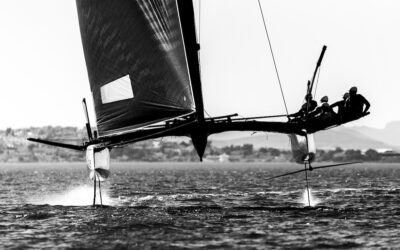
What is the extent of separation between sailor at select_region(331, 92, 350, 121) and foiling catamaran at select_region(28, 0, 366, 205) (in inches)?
11.6

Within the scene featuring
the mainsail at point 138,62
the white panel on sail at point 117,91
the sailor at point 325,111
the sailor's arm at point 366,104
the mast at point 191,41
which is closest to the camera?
the mast at point 191,41

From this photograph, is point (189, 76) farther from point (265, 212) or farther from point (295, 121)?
point (265, 212)

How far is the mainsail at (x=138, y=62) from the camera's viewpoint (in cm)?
2167

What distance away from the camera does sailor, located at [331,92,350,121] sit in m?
24.3

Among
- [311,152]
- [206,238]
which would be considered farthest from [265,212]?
[206,238]

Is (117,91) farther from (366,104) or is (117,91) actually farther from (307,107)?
(366,104)

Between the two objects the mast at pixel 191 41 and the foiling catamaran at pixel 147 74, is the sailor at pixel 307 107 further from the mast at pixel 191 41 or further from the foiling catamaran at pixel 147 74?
the mast at pixel 191 41

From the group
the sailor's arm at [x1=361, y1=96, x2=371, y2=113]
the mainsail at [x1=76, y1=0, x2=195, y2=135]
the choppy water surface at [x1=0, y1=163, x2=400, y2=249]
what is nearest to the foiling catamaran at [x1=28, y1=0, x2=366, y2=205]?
the mainsail at [x1=76, y1=0, x2=195, y2=135]

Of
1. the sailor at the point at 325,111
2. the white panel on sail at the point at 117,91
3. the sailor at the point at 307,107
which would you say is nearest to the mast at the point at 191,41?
the white panel on sail at the point at 117,91

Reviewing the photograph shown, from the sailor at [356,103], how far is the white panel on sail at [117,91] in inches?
288

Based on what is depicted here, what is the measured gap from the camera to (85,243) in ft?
61.6

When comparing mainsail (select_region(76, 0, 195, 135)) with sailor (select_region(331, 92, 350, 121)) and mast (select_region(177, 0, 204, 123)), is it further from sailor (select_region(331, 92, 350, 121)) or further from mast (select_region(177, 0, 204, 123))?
sailor (select_region(331, 92, 350, 121))

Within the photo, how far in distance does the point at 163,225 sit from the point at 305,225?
4.37 metres

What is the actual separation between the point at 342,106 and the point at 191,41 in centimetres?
609
